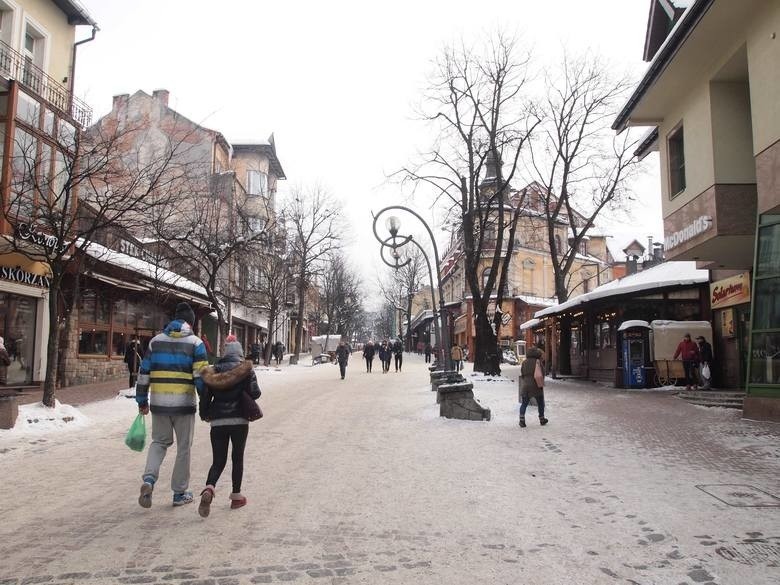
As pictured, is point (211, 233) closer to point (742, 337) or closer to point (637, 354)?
point (637, 354)

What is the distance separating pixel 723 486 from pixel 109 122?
1531 centimetres

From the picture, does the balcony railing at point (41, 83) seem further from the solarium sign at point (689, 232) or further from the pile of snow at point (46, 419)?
the solarium sign at point (689, 232)

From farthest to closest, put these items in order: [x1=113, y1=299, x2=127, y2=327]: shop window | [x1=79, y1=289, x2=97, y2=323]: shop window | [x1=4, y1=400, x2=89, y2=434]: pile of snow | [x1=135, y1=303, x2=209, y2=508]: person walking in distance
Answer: [x1=113, y1=299, x2=127, y2=327]: shop window < [x1=79, y1=289, x2=97, y2=323]: shop window < [x1=4, y1=400, x2=89, y2=434]: pile of snow < [x1=135, y1=303, x2=209, y2=508]: person walking in distance

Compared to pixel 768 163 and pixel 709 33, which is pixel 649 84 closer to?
pixel 709 33

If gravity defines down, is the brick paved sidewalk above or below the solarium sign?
below

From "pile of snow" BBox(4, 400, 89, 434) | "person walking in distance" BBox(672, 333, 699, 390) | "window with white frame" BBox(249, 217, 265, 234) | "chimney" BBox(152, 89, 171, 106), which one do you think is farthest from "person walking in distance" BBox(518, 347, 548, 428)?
"chimney" BBox(152, 89, 171, 106)

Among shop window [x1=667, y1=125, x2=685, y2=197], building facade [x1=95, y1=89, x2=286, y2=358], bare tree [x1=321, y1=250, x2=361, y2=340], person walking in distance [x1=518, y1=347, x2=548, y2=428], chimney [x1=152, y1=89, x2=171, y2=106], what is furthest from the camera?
bare tree [x1=321, y1=250, x2=361, y2=340]

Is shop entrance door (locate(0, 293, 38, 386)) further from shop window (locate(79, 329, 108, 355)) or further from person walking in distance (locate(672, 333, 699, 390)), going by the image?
person walking in distance (locate(672, 333, 699, 390))

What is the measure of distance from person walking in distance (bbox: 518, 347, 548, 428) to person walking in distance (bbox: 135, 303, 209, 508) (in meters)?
6.75

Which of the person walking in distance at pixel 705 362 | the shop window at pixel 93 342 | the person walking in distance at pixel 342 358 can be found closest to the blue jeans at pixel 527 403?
the person walking in distance at pixel 705 362

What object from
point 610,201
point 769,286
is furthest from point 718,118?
point 610,201

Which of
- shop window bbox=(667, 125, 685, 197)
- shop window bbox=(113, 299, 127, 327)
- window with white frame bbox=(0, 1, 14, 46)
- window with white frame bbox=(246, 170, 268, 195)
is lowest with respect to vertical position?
shop window bbox=(113, 299, 127, 327)

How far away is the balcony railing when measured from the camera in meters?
15.3

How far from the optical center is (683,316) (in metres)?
19.5
